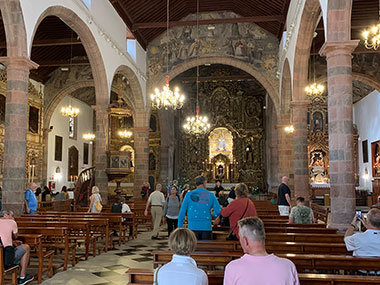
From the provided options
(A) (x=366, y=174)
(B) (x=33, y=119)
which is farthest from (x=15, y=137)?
(A) (x=366, y=174)

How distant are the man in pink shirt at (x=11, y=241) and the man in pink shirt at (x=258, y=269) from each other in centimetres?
349

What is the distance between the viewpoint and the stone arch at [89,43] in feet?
34.9

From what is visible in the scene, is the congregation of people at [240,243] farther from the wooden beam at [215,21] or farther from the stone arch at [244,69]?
the stone arch at [244,69]

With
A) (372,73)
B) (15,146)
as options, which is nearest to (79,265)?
(15,146)

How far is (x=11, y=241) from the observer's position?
4938mm

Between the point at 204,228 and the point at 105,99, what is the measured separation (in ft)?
31.5

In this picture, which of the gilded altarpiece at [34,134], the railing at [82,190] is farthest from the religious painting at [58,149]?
the railing at [82,190]

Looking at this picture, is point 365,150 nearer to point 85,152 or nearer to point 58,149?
point 58,149

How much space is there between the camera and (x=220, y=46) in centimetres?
1802

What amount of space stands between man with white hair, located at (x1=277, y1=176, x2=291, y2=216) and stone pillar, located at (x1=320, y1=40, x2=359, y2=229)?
4.08 feet

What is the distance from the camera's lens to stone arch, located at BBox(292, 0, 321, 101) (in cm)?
1088

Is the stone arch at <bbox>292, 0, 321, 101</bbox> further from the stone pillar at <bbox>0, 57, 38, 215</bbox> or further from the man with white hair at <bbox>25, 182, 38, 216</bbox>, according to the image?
the man with white hair at <bbox>25, 182, 38, 216</bbox>

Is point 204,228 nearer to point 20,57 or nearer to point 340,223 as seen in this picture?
point 340,223

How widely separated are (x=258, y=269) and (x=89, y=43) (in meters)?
11.8
